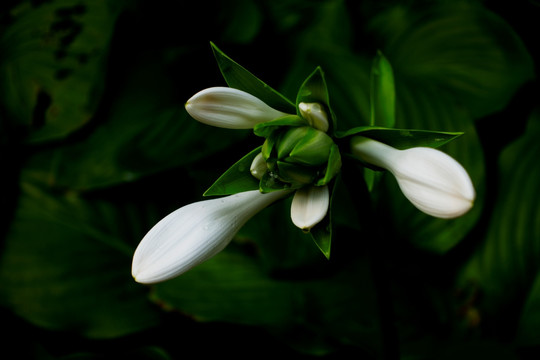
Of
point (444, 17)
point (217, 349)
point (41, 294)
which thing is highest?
point (444, 17)

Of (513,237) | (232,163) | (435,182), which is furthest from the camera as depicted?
(232,163)

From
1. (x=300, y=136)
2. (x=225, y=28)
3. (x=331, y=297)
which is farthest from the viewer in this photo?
(x=225, y=28)

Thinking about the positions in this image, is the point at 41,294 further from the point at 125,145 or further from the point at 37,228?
the point at 125,145

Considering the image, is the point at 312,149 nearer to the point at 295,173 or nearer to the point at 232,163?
the point at 295,173

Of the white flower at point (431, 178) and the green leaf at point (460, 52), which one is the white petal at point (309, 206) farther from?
the green leaf at point (460, 52)

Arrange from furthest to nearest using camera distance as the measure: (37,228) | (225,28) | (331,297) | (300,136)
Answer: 1. (225,28)
2. (37,228)
3. (331,297)
4. (300,136)

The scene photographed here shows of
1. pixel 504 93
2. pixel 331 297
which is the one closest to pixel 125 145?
pixel 331 297

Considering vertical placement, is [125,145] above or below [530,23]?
below

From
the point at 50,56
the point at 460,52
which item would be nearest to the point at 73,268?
the point at 50,56
